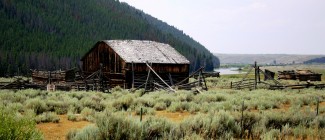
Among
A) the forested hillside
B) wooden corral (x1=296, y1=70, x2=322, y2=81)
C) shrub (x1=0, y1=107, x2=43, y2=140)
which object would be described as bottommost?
wooden corral (x1=296, y1=70, x2=322, y2=81)

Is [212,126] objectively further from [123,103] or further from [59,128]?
[123,103]

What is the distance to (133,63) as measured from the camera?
29781mm

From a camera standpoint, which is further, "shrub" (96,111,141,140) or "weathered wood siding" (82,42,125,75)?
"weathered wood siding" (82,42,125,75)

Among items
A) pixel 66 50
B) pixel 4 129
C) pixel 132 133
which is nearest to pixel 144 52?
pixel 132 133

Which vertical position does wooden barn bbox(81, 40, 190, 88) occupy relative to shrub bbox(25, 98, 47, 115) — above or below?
above

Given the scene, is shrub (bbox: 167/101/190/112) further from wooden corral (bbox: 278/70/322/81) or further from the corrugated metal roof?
wooden corral (bbox: 278/70/322/81)

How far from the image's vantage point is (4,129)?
570 cm

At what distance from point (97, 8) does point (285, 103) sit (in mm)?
152355

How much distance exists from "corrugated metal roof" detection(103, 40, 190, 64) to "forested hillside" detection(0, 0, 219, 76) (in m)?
37.6

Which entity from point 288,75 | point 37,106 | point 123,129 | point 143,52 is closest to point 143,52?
point 143,52

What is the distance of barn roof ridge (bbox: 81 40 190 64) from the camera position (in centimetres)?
3095

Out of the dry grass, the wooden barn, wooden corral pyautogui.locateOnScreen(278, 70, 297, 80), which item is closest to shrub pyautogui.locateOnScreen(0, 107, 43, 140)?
the dry grass

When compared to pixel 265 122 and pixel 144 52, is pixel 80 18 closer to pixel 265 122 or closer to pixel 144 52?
pixel 144 52

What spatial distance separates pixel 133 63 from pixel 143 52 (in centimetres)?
332
